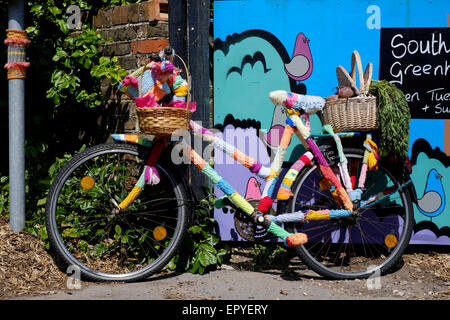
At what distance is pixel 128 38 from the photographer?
4340 mm

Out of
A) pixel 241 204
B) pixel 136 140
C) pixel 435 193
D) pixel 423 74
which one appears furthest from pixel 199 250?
pixel 423 74

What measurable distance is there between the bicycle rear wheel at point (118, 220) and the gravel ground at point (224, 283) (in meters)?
0.19

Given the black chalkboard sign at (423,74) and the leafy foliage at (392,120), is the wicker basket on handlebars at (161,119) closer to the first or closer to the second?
the leafy foliage at (392,120)

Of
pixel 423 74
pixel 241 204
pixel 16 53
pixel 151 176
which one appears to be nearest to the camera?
pixel 151 176

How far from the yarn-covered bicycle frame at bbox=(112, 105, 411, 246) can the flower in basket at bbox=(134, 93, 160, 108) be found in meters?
0.28

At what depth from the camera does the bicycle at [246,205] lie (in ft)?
11.9

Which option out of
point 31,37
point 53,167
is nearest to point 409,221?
point 53,167

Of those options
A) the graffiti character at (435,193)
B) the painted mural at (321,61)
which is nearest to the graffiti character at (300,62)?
the painted mural at (321,61)

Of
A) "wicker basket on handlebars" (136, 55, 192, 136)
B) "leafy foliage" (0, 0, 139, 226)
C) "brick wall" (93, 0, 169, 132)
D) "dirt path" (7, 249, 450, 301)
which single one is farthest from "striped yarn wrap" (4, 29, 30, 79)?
"dirt path" (7, 249, 450, 301)

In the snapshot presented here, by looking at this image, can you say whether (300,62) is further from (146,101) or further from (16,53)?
(16,53)

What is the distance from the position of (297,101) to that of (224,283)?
147 cm

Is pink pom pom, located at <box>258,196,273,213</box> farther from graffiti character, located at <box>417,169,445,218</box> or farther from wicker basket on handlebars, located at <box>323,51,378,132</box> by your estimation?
graffiti character, located at <box>417,169,445,218</box>

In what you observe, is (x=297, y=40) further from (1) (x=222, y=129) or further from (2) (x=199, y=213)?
(2) (x=199, y=213)

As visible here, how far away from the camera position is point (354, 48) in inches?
165
